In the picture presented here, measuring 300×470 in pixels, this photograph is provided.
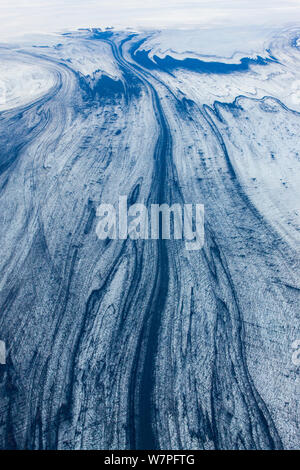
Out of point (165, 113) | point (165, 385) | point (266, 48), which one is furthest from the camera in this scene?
point (266, 48)

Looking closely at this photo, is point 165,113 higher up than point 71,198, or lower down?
higher up

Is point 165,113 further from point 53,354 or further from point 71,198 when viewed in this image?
point 53,354

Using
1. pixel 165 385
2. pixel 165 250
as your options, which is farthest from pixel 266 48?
pixel 165 385

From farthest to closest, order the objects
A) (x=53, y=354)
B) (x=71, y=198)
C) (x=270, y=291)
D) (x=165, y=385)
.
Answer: (x=71, y=198) < (x=270, y=291) < (x=53, y=354) < (x=165, y=385)
